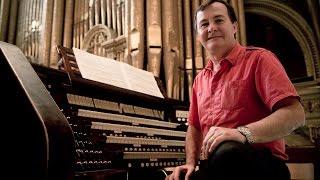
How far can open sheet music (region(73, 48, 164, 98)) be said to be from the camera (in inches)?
92.5

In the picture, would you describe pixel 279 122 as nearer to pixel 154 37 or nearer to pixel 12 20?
pixel 154 37

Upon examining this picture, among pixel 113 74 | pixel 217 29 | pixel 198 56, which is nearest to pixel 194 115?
pixel 217 29

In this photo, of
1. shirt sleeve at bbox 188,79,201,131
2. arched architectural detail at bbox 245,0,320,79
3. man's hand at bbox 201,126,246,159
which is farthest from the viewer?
arched architectural detail at bbox 245,0,320,79

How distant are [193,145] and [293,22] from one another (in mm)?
6312

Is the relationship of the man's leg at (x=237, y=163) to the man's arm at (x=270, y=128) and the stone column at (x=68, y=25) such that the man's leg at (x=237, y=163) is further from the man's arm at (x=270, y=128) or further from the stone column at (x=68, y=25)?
the stone column at (x=68, y=25)

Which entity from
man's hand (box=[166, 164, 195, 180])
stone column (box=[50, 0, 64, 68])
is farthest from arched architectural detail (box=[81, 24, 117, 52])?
man's hand (box=[166, 164, 195, 180])

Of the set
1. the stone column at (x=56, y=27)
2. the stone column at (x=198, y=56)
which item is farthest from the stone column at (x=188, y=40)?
the stone column at (x=56, y=27)

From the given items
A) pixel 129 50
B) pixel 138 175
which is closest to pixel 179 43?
pixel 129 50

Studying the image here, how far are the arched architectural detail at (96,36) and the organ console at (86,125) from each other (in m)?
1.83

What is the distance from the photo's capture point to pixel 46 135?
2.65ft

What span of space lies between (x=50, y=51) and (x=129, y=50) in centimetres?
157

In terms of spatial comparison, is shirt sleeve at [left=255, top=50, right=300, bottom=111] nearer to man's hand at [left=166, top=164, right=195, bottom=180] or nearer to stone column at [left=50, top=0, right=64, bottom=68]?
man's hand at [left=166, top=164, right=195, bottom=180]

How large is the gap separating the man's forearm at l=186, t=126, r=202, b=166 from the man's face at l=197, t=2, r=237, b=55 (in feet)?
1.46

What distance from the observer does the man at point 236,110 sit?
3.06ft
